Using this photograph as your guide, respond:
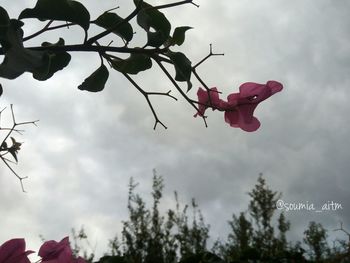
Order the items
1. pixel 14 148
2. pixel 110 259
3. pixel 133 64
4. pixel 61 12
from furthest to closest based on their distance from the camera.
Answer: pixel 110 259 < pixel 14 148 < pixel 133 64 < pixel 61 12

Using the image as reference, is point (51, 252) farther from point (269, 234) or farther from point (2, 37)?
point (269, 234)

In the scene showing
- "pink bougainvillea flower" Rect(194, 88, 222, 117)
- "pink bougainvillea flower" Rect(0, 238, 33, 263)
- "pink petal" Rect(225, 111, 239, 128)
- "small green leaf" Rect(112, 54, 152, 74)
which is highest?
"small green leaf" Rect(112, 54, 152, 74)

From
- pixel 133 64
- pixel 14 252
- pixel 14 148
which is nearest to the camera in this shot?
pixel 14 252

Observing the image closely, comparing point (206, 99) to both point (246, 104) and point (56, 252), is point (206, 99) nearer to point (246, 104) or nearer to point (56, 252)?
point (246, 104)

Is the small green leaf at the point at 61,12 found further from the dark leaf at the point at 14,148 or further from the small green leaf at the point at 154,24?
the dark leaf at the point at 14,148

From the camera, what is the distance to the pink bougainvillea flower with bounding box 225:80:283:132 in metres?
0.78

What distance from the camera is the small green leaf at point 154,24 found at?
71 centimetres

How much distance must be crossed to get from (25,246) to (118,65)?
1.14 feet

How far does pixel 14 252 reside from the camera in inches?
20.0

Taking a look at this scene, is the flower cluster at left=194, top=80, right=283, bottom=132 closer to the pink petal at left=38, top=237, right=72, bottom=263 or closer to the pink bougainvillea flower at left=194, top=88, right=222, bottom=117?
the pink bougainvillea flower at left=194, top=88, right=222, bottom=117

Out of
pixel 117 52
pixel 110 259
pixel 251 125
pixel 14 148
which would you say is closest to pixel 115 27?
pixel 117 52

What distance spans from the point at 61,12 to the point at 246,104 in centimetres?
32

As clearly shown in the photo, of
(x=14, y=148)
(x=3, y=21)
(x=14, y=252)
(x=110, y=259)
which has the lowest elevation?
(x=14, y=252)

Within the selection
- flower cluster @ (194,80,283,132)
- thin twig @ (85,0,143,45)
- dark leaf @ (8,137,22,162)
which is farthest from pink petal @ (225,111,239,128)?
dark leaf @ (8,137,22,162)
